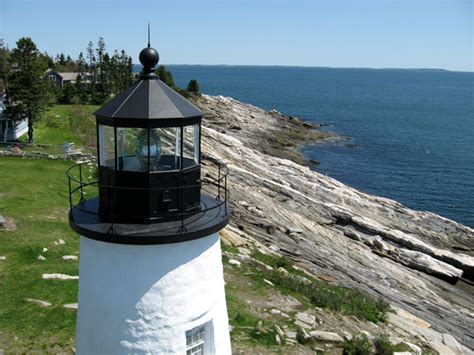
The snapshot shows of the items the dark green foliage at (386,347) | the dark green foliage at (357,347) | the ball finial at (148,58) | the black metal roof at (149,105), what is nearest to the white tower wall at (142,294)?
the black metal roof at (149,105)

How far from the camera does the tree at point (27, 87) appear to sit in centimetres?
3625

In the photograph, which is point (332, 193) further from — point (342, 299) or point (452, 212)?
point (342, 299)

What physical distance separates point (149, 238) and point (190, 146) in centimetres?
167

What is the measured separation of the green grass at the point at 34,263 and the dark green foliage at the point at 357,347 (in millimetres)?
7133

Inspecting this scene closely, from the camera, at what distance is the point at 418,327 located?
16.2m

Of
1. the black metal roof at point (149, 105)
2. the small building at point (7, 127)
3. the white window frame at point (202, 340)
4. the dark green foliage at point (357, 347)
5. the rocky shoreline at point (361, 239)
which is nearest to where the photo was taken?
the black metal roof at point (149, 105)

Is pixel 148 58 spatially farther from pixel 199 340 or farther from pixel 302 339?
pixel 302 339

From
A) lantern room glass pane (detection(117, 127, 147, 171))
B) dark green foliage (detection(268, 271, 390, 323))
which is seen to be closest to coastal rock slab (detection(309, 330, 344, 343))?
dark green foliage (detection(268, 271, 390, 323))

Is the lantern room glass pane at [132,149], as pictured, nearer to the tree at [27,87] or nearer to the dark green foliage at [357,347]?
the dark green foliage at [357,347]

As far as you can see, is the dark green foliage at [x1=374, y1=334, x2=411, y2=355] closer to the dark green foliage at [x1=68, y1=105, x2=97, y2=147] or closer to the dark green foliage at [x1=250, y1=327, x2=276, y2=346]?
the dark green foliage at [x1=250, y1=327, x2=276, y2=346]

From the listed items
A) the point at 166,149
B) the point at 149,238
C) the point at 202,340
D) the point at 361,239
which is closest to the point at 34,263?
the point at 202,340

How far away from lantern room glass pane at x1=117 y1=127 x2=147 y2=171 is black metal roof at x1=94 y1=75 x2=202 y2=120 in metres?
0.31

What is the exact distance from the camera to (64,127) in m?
42.3

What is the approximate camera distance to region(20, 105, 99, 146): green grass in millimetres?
38000
